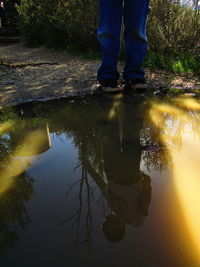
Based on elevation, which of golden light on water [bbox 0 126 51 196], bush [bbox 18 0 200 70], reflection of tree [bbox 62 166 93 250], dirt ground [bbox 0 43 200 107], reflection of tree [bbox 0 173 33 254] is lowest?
dirt ground [bbox 0 43 200 107]

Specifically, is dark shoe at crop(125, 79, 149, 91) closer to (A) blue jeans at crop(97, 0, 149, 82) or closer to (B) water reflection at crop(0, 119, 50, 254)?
(A) blue jeans at crop(97, 0, 149, 82)

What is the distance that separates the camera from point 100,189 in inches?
48.3

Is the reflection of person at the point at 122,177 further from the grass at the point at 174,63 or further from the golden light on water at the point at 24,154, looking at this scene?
the grass at the point at 174,63

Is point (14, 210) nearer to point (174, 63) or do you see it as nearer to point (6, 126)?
point (6, 126)

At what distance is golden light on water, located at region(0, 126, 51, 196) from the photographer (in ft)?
4.41

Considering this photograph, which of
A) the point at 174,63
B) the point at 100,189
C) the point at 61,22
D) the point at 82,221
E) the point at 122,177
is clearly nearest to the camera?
the point at 82,221

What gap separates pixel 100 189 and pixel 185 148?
59 cm

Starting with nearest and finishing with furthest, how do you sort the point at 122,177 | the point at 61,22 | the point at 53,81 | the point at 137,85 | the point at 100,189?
the point at 100,189 < the point at 122,177 < the point at 137,85 < the point at 53,81 < the point at 61,22

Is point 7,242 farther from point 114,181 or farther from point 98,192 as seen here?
point 114,181

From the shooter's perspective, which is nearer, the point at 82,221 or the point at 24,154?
the point at 82,221

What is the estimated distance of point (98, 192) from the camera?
1.20 meters

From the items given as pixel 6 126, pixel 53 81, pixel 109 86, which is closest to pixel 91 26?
pixel 53 81

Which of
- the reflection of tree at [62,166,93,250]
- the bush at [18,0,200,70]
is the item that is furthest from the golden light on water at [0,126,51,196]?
the bush at [18,0,200,70]

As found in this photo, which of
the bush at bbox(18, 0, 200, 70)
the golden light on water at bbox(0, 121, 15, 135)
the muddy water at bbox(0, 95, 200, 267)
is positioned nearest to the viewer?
the muddy water at bbox(0, 95, 200, 267)
